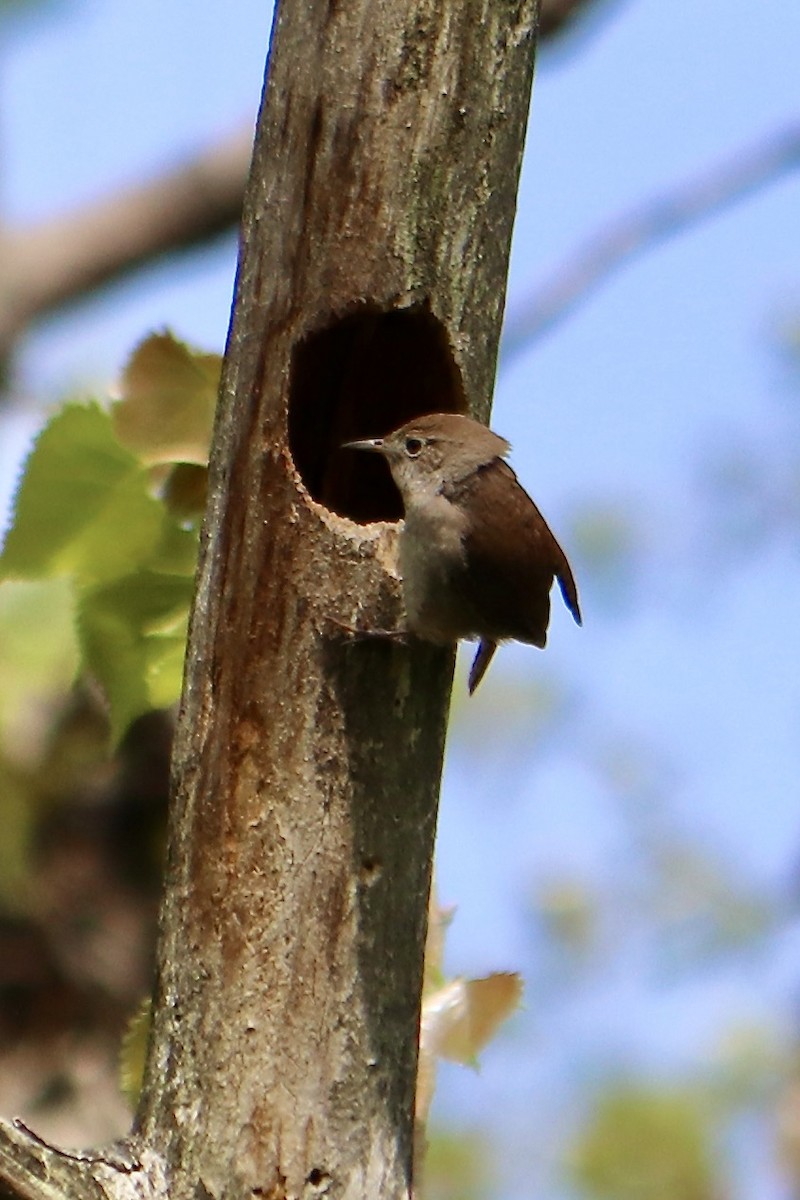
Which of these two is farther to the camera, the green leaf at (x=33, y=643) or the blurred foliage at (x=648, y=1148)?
the blurred foliage at (x=648, y=1148)

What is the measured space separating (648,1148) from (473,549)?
6879mm

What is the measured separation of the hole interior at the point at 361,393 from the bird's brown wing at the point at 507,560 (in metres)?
0.21

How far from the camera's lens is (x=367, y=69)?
266cm

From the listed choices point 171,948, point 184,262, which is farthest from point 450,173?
point 184,262

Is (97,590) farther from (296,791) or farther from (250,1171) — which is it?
(250,1171)

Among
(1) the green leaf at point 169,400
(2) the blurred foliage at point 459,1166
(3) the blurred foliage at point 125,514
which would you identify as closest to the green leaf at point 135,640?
(3) the blurred foliage at point 125,514

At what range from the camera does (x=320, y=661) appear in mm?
2498

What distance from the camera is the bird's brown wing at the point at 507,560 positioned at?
260 centimetres

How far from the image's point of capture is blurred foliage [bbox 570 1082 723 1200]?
8328 millimetres

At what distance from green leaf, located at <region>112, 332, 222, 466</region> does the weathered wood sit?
19 centimetres

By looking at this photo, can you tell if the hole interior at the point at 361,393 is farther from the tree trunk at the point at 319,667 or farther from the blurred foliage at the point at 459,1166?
the blurred foliage at the point at 459,1166

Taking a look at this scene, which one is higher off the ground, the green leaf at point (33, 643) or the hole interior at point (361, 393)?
the green leaf at point (33, 643)

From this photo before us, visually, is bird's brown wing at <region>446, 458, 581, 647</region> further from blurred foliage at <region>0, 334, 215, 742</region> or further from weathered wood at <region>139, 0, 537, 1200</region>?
blurred foliage at <region>0, 334, 215, 742</region>

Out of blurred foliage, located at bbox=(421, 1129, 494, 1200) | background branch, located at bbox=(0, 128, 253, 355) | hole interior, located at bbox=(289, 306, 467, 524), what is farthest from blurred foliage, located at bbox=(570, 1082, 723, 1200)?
hole interior, located at bbox=(289, 306, 467, 524)
